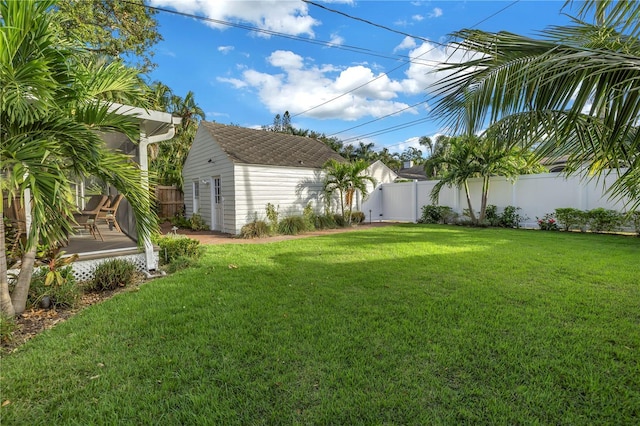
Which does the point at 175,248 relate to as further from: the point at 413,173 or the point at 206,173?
the point at 413,173

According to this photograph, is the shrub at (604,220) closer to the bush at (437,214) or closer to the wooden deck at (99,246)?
the bush at (437,214)

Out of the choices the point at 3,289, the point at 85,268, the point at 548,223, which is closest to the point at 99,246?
the point at 85,268

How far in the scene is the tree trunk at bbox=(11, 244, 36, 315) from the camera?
3631mm

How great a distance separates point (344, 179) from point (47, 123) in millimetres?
10647

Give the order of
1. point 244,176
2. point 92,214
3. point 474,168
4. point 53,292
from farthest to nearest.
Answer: point 474,168, point 244,176, point 92,214, point 53,292

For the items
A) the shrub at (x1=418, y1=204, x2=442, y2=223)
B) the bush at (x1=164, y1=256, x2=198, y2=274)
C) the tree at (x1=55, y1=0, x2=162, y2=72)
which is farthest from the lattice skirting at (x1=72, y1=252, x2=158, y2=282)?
the shrub at (x1=418, y1=204, x2=442, y2=223)

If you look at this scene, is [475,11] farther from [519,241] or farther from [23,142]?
[23,142]

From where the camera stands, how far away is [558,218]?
34.8 ft

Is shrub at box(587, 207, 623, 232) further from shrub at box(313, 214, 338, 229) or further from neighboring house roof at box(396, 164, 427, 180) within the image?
neighboring house roof at box(396, 164, 427, 180)

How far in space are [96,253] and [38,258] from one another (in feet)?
3.60

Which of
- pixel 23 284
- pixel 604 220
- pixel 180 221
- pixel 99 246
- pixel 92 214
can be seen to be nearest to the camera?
pixel 23 284

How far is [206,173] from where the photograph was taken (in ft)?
41.6

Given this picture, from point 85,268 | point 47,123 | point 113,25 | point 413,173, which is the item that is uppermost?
point 113,25

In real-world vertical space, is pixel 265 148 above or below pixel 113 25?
below
